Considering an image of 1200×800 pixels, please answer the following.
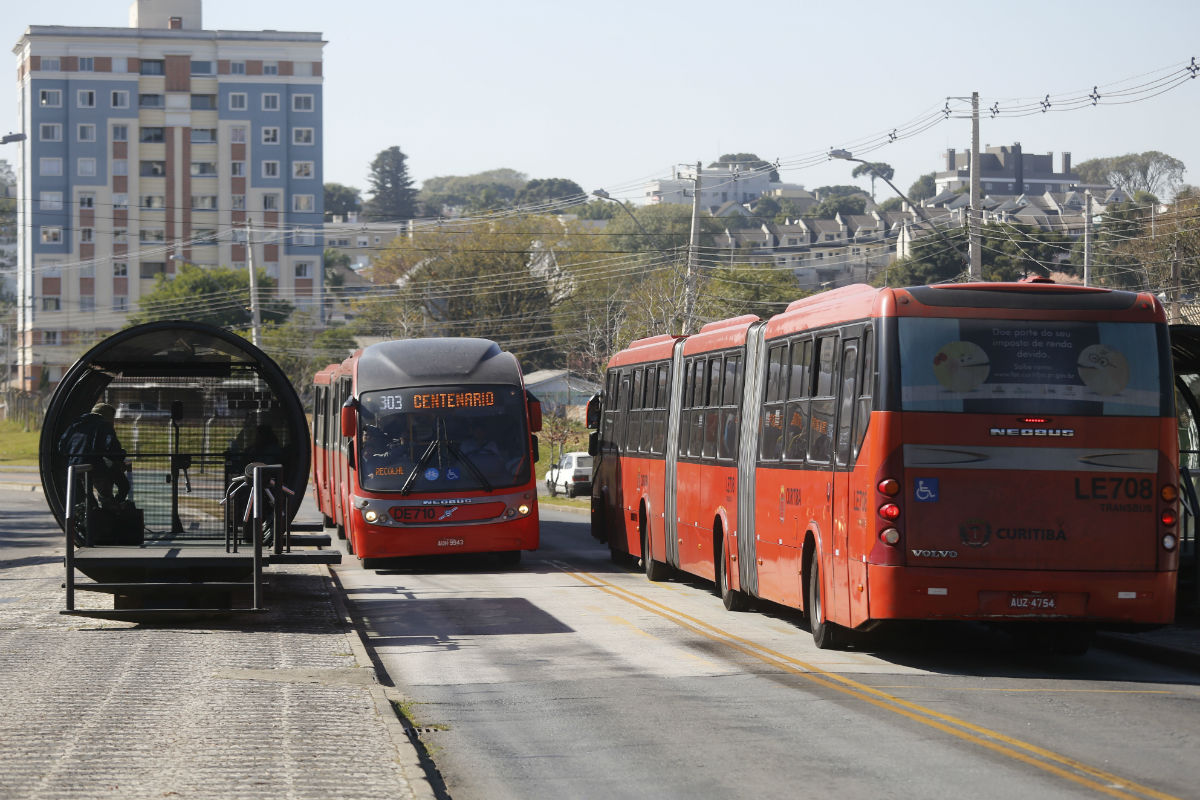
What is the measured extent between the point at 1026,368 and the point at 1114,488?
3.92 feet

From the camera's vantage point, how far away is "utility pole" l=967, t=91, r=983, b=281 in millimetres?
32688

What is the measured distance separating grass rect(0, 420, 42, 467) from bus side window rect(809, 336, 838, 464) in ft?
211

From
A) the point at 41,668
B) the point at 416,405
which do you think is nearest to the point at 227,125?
the point at 416,405

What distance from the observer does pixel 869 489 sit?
43.3ft

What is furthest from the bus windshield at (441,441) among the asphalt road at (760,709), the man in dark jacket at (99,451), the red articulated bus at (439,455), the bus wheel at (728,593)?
the man in dark jacket at (99,451)

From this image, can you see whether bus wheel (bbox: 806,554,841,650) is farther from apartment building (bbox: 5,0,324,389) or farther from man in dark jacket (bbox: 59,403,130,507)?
apartment building (bbox: 5,0,324,389)

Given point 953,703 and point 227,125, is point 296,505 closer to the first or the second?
point 953,703

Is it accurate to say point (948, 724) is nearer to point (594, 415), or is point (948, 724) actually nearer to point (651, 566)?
point (651, 566)

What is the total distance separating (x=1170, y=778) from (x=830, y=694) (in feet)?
11.5

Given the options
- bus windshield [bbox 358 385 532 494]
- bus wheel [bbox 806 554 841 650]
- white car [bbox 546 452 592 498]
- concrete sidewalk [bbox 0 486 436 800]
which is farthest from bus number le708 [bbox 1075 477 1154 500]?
white car [bbox 546 452 592 498]

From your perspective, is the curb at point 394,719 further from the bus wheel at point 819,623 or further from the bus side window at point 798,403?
the bus side window at point 798,403

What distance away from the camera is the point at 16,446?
274 feet

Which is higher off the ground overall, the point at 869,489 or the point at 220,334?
the point at 220,334

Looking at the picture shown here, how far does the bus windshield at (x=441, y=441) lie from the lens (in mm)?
24219
